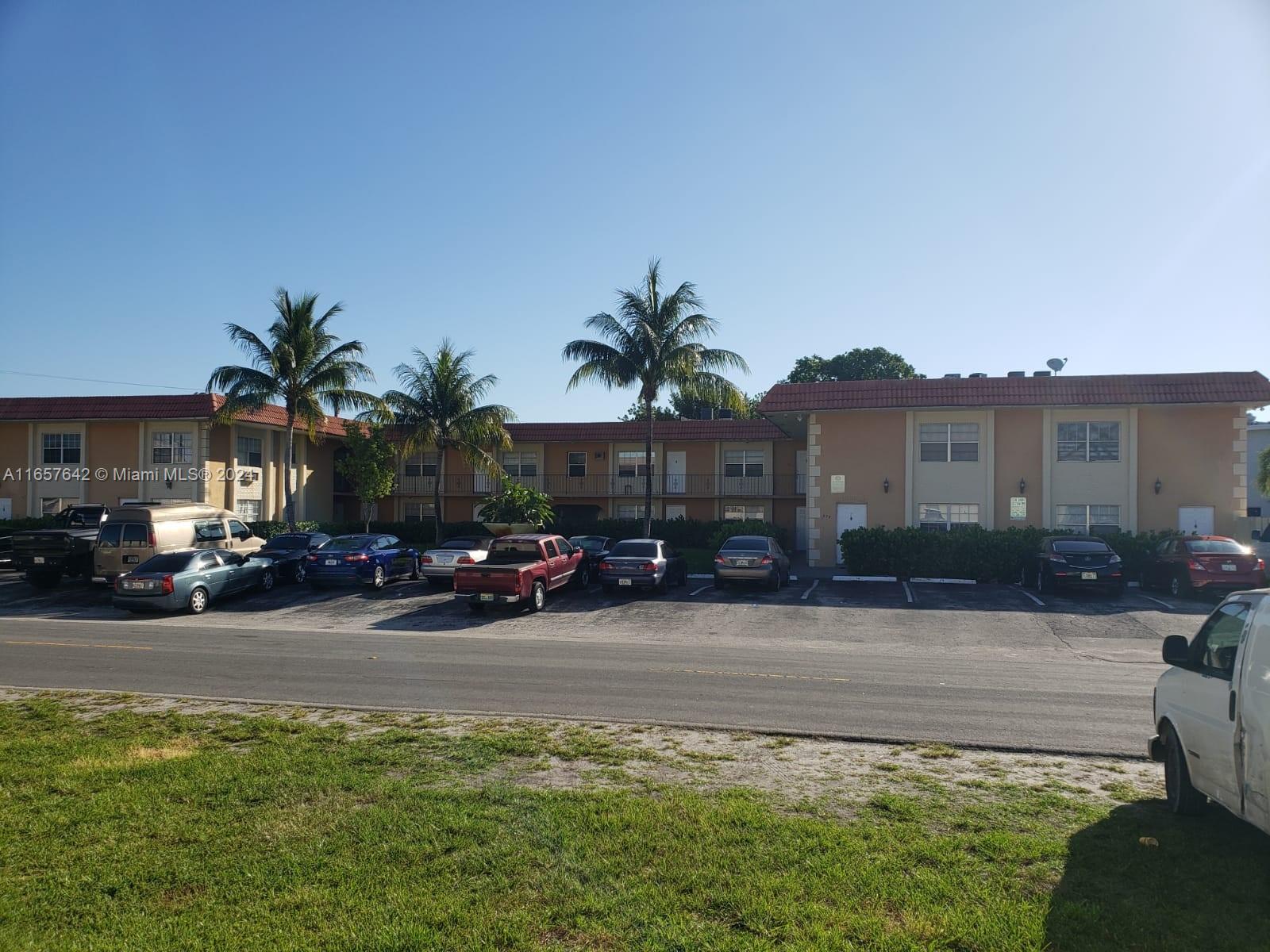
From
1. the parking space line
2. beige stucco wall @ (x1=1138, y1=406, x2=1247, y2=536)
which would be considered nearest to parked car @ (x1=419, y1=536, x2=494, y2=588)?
the parking space line

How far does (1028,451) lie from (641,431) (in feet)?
58.3

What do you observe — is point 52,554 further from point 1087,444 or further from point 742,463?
point 1087,444

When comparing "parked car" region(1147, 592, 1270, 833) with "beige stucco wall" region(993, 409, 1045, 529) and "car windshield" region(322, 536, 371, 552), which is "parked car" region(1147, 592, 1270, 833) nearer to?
"car windshield" region(322, 536, 371, 552)

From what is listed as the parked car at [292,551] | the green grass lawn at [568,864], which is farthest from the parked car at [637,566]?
the green grass lawn at [568,864]

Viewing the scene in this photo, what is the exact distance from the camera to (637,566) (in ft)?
74.9

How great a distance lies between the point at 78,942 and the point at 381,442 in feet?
112

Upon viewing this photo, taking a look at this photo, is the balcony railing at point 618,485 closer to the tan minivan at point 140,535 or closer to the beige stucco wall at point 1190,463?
the beige stucco wall at point 1190,463

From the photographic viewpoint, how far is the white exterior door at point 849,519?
29750mm

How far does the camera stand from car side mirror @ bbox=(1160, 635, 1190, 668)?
651 centimetres

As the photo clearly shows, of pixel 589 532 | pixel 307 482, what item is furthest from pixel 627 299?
pixel 307 482

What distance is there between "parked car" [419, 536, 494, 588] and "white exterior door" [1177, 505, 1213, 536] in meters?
21.7

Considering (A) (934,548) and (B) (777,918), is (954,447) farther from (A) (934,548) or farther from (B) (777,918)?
(B) (777,918)

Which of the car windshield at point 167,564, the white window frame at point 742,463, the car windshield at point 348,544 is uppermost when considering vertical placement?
the white window frame at point 742,463

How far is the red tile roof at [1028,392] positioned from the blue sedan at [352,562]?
1322 cm
